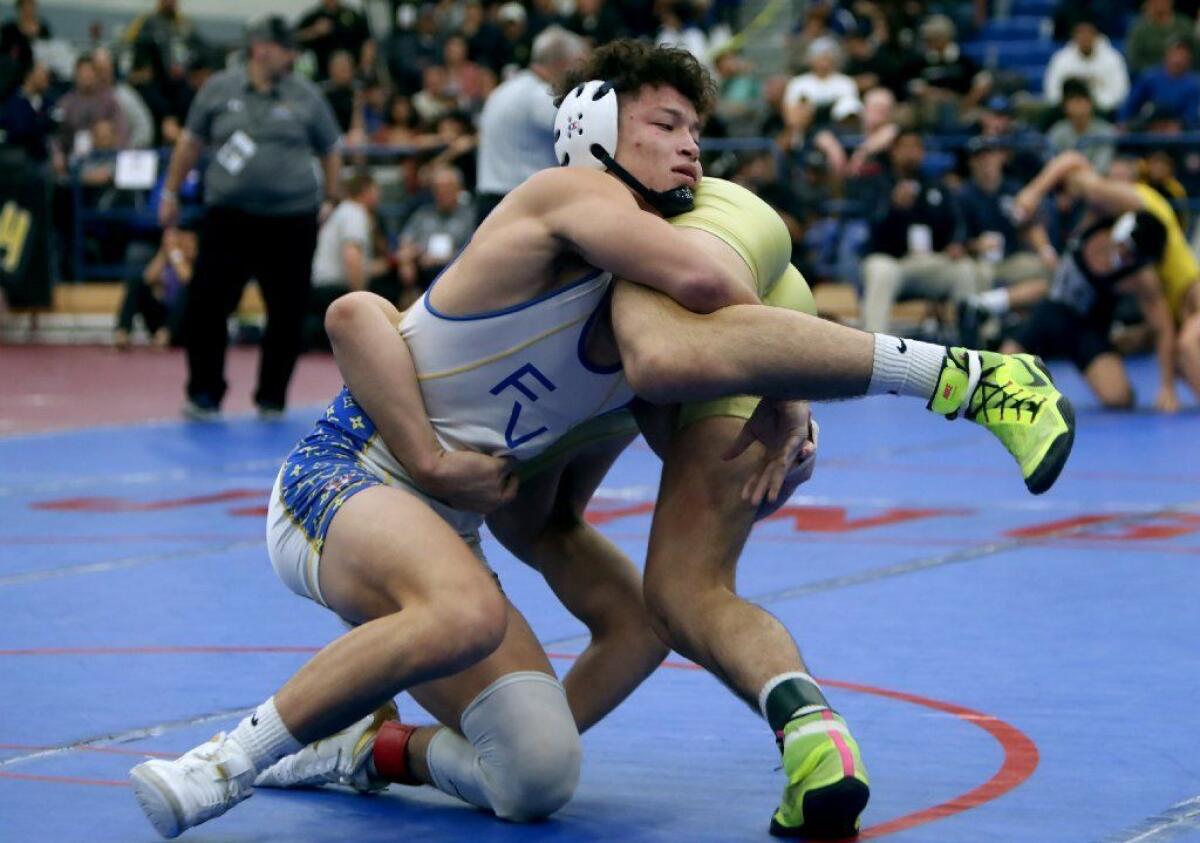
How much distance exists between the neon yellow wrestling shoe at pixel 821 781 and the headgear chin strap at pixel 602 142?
0.98 metres

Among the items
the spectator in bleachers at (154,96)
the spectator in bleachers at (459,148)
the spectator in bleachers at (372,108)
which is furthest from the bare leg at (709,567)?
the spectator in bleachers at (372,108)

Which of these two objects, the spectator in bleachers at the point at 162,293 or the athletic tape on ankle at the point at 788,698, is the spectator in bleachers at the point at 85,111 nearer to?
the spectator in bleachers at the point at 162,293

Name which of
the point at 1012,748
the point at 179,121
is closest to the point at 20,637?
the point at 1012,748

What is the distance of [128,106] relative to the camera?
18.5 m

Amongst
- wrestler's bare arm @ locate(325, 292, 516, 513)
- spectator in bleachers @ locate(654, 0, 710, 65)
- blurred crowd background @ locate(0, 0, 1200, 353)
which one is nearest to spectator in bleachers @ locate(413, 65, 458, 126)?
blurred crowd background @ locate(0, 0, 1200, 353)

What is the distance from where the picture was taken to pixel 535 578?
20.5 ft

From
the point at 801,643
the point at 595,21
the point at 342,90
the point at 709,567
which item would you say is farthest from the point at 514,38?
the point at 709,567

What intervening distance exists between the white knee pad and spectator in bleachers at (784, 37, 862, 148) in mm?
13116

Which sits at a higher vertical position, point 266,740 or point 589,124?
point 589,124

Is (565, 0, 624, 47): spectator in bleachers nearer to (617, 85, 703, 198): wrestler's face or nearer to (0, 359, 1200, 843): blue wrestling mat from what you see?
(0, 359, 1200, 843): blue wrestling mat

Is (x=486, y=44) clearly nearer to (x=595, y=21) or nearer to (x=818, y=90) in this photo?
(x=595, y=21)

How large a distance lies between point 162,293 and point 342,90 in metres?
3.51

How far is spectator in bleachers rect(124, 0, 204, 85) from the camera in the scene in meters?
19.7

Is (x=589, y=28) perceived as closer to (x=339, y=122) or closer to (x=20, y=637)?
(x=339, y=122)
